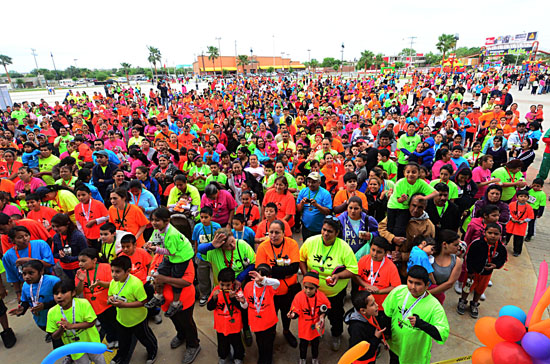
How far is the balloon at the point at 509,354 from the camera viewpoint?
6.10ft

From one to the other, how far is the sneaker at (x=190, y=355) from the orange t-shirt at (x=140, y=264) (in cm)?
112

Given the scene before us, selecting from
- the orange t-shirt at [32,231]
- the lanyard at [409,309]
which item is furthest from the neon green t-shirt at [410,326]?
the orange t-shirt at [32,231]

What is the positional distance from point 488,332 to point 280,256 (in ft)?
6.84

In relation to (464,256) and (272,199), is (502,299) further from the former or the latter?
(272,199)

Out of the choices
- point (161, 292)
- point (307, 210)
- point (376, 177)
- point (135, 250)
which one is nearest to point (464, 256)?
point (376, 177)

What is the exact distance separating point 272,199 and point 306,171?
2339mm

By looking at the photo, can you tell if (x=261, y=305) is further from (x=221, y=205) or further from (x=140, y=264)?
(x=221, y=205)

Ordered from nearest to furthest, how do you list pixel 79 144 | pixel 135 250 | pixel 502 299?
pixel 135 250, pixel 502 299, pixel 79 144

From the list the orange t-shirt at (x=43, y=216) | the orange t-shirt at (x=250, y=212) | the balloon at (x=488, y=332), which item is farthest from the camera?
the orange t-shirt at (x=250, y=212)

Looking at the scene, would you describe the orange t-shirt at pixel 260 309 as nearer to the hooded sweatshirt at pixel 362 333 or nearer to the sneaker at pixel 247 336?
the sneaker at pixel 247 336

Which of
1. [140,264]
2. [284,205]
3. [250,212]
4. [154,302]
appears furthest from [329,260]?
[140,264]

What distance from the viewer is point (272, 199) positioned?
16.1 feet

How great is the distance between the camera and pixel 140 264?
12.4 feet

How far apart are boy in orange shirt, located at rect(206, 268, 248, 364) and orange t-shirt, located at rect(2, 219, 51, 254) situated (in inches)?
120
